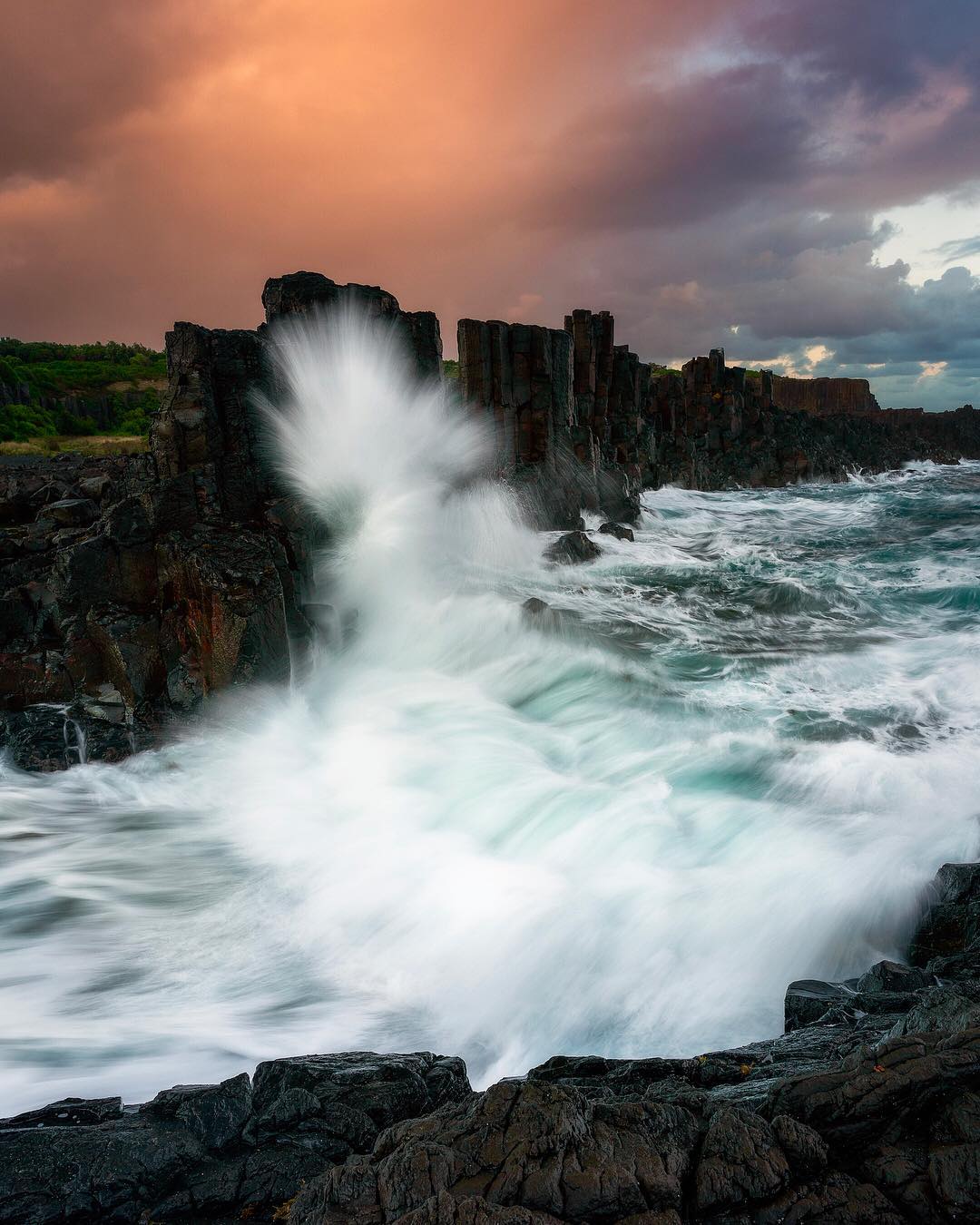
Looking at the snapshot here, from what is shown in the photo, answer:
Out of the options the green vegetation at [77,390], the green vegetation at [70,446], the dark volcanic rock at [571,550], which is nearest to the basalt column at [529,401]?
the dark volcanic rock at [571,550]

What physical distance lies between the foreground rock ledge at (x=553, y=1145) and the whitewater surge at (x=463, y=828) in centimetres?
110

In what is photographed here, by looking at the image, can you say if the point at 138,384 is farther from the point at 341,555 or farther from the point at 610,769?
the point at 610,769

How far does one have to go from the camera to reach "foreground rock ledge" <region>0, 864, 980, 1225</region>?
6.52 ft

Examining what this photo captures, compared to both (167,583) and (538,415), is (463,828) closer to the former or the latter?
(167,583)

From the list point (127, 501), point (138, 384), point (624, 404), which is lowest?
point (127, 501)

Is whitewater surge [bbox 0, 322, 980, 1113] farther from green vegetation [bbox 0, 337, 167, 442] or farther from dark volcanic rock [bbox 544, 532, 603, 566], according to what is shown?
green vegetation [bbox 0, 337, 167, 442]

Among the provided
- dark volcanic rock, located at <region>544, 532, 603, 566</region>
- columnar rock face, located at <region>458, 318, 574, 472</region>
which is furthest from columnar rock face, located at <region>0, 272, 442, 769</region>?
columnar rock face, located at <region>458, 318, 574, 472</region>

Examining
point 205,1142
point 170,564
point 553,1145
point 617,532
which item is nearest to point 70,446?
point 617,532

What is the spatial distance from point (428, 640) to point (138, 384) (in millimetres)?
56235

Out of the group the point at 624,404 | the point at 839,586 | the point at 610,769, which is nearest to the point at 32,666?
the point at 610,769

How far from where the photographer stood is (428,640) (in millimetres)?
11703

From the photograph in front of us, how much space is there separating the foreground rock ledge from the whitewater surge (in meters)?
1.10

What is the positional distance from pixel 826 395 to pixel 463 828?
100008mm

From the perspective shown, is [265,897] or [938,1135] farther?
[265,897]
